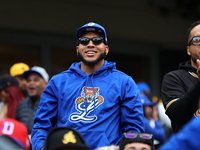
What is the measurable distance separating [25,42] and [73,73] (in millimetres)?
6484

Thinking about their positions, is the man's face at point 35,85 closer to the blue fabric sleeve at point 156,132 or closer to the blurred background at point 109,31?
the blue fabric sleeve at point 156,132

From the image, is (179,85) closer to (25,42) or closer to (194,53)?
(194,53)

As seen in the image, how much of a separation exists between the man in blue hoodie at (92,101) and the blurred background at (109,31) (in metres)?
6.17

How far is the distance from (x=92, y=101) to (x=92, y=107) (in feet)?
0.19

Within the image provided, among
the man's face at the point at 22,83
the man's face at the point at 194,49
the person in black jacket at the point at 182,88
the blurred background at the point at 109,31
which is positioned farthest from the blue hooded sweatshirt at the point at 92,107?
the blurred background at the point at 109,31

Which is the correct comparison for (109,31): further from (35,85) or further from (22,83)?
(35,85)

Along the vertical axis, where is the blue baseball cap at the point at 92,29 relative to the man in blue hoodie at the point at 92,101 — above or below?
above

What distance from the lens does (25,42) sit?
12.2 metres

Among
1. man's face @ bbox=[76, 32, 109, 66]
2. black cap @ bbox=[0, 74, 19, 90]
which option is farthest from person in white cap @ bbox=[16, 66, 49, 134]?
man's face @ bbox=[76, 32, 109, 66]

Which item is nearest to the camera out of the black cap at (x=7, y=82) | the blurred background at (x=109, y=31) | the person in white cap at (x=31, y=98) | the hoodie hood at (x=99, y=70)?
the hoodie hood at (x=99, y=70)

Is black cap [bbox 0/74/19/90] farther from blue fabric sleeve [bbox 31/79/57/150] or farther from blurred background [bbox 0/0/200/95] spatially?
blurred background [bbox 0/0/200/95]

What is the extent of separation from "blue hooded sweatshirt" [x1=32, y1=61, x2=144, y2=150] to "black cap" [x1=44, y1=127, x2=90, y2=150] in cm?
131

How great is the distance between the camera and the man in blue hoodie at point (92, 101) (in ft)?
18.2

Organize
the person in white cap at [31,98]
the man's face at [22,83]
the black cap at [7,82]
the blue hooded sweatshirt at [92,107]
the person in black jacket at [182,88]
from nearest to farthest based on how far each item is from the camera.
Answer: the person in black jacket at [182,88] → the blue hooded sweatshirt at [92,107] → the person in white cap at [31,98] → the black cap at [7,82] → the man's face at [22,83]
